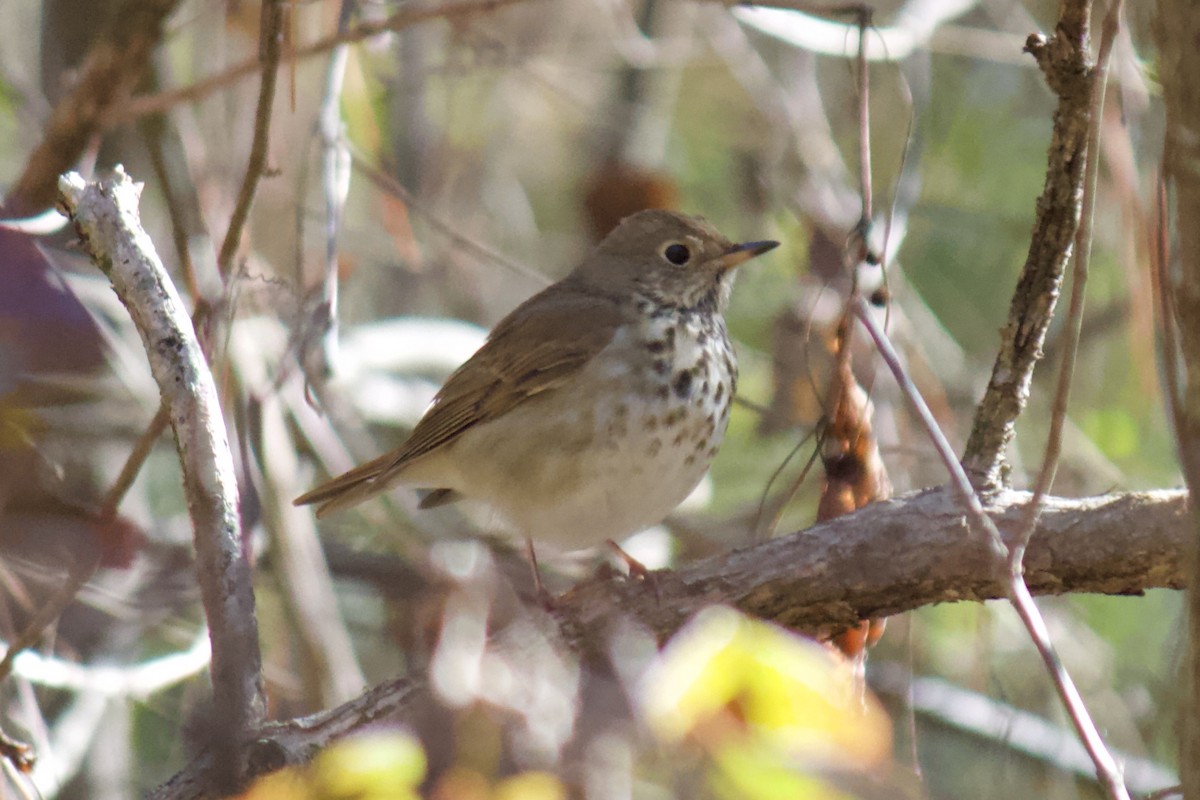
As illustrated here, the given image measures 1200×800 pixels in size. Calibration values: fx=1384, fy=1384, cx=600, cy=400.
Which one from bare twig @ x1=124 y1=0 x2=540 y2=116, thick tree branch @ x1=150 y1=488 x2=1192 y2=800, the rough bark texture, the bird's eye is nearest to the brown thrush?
the bird's eye

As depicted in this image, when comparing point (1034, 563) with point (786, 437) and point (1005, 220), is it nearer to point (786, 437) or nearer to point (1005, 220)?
point (786, 437)

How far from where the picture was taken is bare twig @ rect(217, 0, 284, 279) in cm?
329

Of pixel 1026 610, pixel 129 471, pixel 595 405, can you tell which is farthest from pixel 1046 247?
pixel 129 471

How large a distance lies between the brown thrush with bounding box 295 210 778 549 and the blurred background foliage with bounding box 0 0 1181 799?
0.27 m

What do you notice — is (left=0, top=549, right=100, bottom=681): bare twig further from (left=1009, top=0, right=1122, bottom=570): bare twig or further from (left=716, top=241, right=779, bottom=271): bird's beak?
(left=716, top=241, right=779, bottom=271): bird's beak

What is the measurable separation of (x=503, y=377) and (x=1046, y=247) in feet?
5.58

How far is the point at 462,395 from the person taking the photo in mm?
4238

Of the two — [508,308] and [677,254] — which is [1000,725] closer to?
[677,254]

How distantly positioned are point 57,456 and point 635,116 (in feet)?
10.8

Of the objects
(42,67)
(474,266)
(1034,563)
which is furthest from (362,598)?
(1034,563)

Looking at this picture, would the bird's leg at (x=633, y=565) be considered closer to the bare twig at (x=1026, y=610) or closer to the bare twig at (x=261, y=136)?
the bare twig at (x=1026, y=610)

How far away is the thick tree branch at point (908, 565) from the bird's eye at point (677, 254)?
1.50m

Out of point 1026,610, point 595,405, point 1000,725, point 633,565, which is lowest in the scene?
point 1026,610

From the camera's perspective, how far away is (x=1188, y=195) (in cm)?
160
